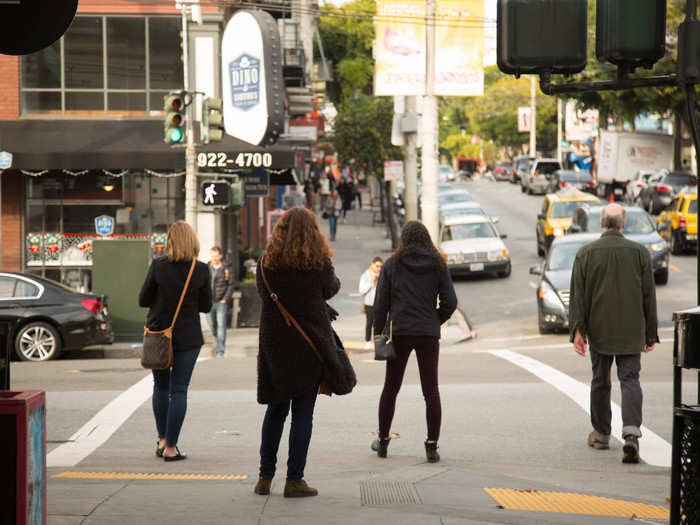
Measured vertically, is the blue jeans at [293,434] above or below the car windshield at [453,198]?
below

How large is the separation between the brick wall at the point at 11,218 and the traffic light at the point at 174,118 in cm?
653

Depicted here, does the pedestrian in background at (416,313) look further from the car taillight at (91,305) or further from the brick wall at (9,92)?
the brick wall at (9,92)

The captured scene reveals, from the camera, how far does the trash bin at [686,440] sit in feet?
14.8

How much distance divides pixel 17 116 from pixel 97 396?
12.2 m

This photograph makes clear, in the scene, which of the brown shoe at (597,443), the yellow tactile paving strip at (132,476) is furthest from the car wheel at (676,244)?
the yellow tactile paving strip at (132,476)

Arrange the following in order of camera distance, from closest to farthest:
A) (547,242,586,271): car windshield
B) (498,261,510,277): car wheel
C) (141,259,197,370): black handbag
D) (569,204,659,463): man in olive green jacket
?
(141,259,197,370): black handbag < (569,204,659,463): man in olive green jacket < (547,242,586,271): car windshield < (498,261,510,277): car wheel

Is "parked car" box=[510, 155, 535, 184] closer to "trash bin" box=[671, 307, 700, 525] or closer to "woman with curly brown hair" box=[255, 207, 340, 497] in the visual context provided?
"woman with curly brown hair" box=[255, 207, 340, 497]

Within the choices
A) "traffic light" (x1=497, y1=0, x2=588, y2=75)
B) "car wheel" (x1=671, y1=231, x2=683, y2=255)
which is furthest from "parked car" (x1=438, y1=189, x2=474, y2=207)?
"traffic light" (x1=497, y1=0, x2=588, y2=75)

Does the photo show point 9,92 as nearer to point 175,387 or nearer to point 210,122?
point 210,122

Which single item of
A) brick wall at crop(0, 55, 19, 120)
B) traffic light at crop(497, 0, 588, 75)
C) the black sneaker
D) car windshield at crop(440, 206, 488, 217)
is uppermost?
brick wall at crop(0, 55, 19, 120)

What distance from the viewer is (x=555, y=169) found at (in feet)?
211

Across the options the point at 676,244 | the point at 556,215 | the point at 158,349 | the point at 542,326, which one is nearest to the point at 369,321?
the point at 542,326

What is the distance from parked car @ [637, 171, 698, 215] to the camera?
4359 cm

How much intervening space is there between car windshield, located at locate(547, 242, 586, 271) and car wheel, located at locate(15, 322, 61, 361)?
938 centimetres
